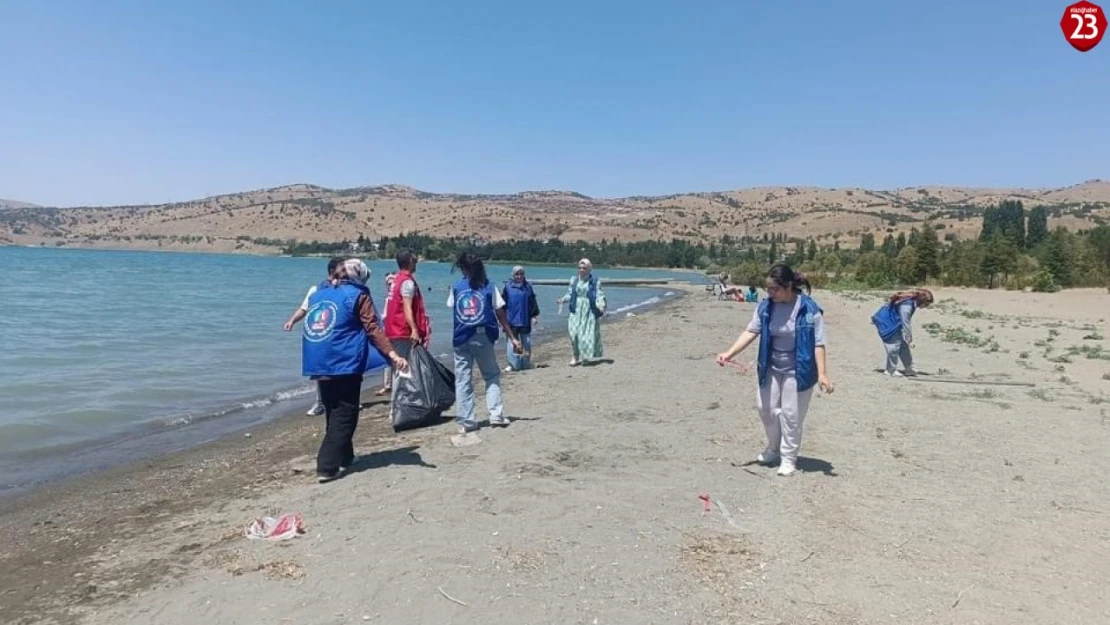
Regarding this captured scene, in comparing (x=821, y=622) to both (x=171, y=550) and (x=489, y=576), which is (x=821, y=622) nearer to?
(x=489, y=576)

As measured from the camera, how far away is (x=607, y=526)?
16.6 feet

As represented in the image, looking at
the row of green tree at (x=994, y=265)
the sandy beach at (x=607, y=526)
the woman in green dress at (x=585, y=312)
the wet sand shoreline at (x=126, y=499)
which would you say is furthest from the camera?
the row of green tree at (x=994, y=265)

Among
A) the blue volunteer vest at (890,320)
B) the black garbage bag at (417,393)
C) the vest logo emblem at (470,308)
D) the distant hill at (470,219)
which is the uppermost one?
the distant hill at (470,219)

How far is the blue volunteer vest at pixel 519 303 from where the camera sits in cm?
1210

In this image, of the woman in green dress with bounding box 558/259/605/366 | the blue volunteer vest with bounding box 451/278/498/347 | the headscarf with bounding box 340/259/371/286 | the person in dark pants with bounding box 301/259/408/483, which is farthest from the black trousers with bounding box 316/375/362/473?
the woman in green dress with bounding box 558/259/605/366

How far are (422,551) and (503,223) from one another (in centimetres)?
15677

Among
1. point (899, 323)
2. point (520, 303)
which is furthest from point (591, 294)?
point (899, 323)

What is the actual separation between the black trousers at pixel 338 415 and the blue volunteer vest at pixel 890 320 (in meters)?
9.19

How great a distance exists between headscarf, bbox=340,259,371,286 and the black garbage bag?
1786 millimetres

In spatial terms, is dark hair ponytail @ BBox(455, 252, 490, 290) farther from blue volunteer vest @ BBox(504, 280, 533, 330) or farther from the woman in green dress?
the woman in green dress

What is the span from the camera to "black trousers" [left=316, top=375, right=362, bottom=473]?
6.07m

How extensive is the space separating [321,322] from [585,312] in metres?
7.92

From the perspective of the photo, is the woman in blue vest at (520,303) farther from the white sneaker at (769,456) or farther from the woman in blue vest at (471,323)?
the white sneaker at (769,456)

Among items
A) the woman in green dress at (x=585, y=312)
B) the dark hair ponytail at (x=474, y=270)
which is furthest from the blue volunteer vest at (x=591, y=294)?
the dark hair ponytail at (x=474, y=270)
